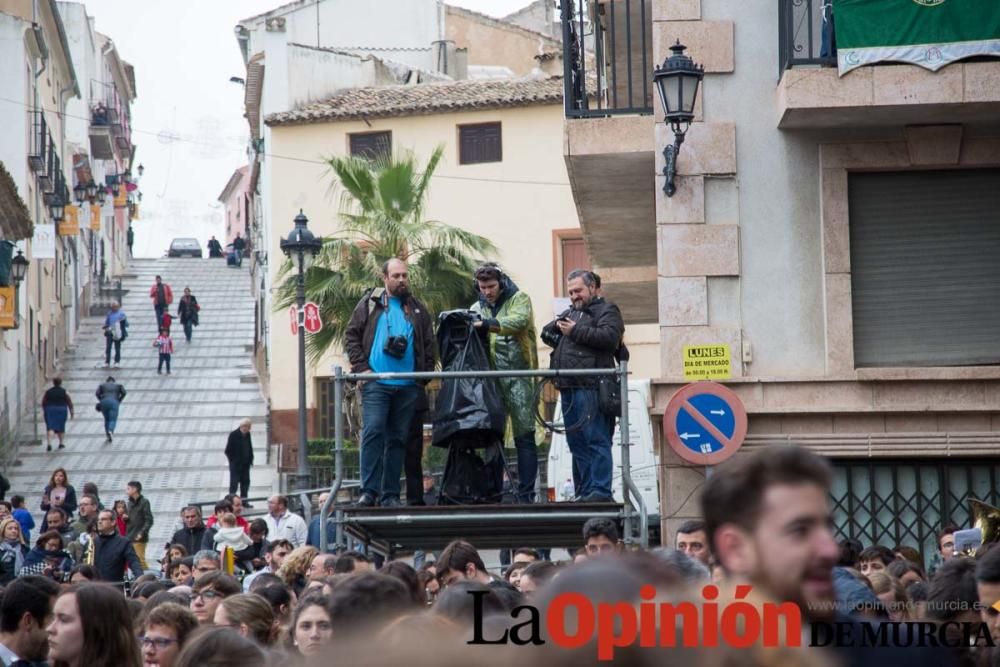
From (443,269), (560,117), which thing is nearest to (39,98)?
(560,117)

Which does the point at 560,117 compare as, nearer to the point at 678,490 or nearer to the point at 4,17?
the point at 4,17

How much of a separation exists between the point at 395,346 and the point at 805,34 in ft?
16.6

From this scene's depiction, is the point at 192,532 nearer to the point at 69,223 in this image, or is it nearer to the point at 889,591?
the point at 889,591

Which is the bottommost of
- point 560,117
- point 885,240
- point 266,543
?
point 266,543

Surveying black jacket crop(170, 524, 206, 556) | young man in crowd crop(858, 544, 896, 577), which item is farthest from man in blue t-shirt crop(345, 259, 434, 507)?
black jacket crop(170, 524, 206, 556)

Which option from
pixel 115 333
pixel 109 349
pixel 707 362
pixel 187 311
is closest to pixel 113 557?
pixel 707 362

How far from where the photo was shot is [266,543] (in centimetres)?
1811

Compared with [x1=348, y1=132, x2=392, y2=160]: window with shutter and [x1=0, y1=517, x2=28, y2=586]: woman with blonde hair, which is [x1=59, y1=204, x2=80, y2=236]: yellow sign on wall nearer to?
[x1=348, y1=132, x2=392, y2=160]: window with shutter

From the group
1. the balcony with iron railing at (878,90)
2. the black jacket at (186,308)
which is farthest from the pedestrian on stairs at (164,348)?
the balcony with iron railing at (878,90)

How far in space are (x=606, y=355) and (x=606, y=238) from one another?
7396 millimetres

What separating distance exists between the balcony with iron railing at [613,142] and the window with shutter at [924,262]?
2.09 meters

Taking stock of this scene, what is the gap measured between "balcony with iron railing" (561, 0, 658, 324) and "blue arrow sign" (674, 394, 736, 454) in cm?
321

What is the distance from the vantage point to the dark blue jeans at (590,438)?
1225 centimetres

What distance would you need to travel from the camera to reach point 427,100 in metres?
44.1
